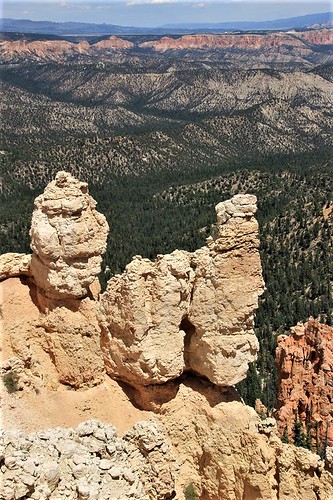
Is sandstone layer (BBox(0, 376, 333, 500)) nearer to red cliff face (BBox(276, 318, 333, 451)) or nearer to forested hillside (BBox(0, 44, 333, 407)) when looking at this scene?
red cliff face (BBox(276, 318, 333, 451))

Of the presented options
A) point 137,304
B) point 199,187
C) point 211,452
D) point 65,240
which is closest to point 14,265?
point 65,240

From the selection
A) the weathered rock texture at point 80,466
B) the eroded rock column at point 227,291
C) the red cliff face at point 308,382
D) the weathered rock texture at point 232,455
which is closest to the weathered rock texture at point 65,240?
the eroded rock column at point 227,291

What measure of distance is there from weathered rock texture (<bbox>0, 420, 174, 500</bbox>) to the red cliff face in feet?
55.1

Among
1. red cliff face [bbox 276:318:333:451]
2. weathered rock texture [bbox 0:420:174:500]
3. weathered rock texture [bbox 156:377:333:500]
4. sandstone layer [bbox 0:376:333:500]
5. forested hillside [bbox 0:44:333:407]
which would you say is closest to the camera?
weathered rock texture [bbox 0:420:174:500]

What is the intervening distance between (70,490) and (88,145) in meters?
131

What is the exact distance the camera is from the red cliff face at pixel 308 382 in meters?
28.3

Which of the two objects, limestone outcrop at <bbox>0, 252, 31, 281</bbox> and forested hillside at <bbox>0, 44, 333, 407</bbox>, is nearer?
limestone outcrop at <bbox>0, 252, 31, 281</bbox>

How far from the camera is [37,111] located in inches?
7431

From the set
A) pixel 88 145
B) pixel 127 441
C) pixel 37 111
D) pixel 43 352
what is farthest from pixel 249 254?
pixel 37 111

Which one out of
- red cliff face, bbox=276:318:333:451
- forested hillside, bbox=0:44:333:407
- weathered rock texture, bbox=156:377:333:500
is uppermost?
weathered rock texture, bbox=156:377:333:500

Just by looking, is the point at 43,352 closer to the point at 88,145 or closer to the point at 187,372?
the point at 187,372

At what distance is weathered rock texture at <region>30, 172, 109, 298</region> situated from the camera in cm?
1492

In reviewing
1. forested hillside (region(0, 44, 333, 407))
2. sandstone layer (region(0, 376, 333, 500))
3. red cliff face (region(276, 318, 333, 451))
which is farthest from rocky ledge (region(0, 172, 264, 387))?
forested hillside (region(0, 44, 333, 407))

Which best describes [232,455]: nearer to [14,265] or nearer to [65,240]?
[65,240]
